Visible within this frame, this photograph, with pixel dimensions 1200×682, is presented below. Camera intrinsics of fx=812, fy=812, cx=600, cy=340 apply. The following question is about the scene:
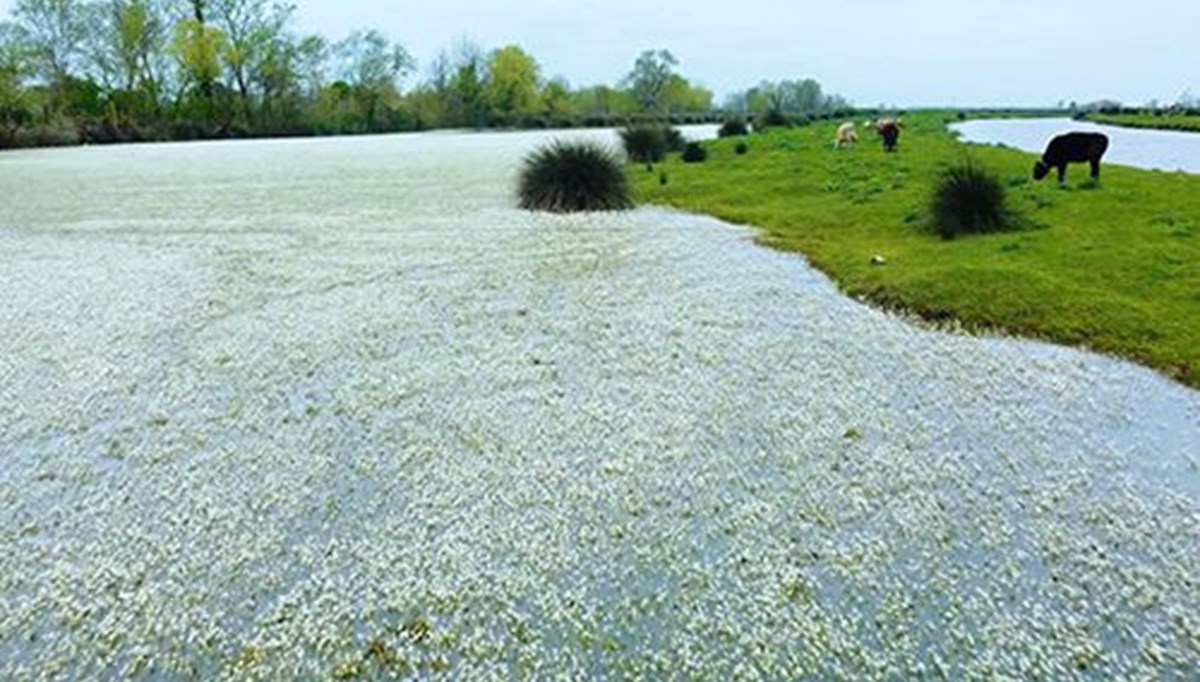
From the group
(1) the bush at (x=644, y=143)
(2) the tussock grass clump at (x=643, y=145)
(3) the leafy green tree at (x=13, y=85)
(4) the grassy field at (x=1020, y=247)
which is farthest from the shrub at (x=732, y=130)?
(3) the leafy green tree at (x=13, y=85)

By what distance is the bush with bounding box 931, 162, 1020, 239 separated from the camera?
10.6m

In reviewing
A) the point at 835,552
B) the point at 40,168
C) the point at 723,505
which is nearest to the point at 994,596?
the point at 835,552

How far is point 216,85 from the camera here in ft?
206

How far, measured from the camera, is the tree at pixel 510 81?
8044 centimetres

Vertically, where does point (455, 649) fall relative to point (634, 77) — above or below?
below

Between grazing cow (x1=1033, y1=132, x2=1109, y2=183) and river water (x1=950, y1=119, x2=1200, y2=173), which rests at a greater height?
grazing cow (x1=1033, y1=132, x2=1109, y2=183)

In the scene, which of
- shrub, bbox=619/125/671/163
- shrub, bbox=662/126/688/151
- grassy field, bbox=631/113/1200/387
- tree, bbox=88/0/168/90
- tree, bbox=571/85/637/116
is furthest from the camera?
tree, bbox=571/85/637/116

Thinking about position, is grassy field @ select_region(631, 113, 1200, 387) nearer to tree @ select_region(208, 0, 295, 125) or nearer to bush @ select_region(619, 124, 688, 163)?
bush @ select_region(619, 124, 688, 163)

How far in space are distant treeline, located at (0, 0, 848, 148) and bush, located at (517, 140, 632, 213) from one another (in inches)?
1161

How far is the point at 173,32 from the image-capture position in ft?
196

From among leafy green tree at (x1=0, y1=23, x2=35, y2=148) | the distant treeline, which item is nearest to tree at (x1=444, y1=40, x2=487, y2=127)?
the distant treeline

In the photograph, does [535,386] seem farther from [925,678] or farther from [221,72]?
[221,72]

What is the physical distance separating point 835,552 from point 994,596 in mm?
640

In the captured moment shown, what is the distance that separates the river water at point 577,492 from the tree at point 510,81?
75.7m
